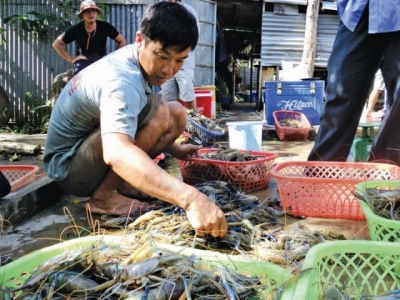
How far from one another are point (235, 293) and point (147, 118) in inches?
74.3

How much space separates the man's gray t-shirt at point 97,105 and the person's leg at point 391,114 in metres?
1.97

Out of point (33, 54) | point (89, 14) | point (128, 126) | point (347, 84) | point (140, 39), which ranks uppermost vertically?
point (89, 14)

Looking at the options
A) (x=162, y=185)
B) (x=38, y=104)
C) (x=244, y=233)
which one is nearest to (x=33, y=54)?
(x=38, y=104)

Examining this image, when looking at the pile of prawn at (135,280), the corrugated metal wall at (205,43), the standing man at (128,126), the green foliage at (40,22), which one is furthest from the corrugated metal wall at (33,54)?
the pile of prawn at (135,280)

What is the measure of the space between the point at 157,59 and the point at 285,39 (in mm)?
11437

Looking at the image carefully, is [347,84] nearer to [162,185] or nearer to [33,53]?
[162,185]

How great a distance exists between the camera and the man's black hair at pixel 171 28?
108 inches

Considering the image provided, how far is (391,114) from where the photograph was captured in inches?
150

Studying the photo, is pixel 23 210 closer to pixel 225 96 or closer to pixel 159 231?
pixel 159 231

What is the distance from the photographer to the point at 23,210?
3.52 metres

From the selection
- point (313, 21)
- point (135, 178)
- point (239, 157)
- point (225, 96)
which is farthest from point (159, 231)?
point (225, 96)

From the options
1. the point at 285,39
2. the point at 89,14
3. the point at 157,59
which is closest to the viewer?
the point at 157,59

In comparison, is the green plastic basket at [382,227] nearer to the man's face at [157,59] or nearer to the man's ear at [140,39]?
the man's face at [157,59]

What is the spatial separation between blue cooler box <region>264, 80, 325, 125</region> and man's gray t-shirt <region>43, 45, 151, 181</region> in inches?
246
